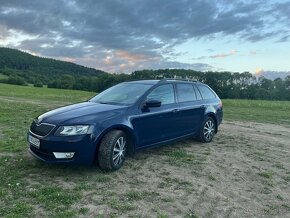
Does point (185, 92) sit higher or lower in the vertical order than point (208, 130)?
higher

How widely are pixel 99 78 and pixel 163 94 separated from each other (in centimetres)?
5391

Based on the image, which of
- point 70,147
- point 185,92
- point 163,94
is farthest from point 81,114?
point 185,92

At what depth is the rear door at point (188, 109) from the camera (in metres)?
7.58

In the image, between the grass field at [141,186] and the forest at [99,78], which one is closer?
the grass field at [141,186]

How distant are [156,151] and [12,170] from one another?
10.2ft

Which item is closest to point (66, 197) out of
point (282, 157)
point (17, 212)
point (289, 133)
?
point (17, 212)

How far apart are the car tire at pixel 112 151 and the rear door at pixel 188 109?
6.21 feet

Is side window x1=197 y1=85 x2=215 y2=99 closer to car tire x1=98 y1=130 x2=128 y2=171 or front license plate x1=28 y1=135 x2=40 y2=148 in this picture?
car tire x1=98 y1=130 x2=128 y2=171

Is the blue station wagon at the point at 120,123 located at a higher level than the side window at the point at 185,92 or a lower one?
lower

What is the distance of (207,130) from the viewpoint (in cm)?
864

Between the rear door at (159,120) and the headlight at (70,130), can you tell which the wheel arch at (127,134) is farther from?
the headlight at (70,130)

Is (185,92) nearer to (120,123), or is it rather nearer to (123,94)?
(123,94)

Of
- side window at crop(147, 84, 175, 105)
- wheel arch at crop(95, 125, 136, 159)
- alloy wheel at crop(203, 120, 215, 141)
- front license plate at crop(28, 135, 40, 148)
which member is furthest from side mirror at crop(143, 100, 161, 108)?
alloy wheel at crop(203, 120, 215, 141)

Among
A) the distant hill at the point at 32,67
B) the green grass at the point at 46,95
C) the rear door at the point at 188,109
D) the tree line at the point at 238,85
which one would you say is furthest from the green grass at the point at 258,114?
the distant hill at the point at 32,67
